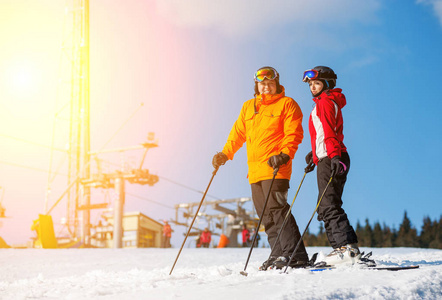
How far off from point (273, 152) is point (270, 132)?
0.62ft

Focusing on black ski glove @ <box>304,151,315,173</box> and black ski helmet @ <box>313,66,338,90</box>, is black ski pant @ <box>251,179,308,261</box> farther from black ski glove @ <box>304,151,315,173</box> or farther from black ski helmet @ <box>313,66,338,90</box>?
black ski helmet @ <box>313,66,338,90</box>

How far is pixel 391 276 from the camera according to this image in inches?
109

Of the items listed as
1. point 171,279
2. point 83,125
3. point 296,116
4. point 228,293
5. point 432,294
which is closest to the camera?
point 228,293

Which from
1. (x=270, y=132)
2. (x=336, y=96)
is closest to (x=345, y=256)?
(x=270, y=132)

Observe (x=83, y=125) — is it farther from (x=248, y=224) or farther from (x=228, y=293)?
(x=228, y=293)

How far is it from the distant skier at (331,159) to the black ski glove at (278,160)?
1.01ft

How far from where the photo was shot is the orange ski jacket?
378cm

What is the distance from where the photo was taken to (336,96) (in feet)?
12.1

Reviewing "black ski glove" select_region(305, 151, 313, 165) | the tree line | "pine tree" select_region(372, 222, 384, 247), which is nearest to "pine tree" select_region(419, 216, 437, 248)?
the tree line

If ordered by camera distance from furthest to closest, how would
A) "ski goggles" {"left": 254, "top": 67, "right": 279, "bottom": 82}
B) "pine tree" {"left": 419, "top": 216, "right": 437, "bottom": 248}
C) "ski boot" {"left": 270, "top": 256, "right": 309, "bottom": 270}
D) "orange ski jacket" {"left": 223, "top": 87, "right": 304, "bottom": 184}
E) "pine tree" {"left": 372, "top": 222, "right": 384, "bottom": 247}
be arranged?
"pine tree" {"left": 372, "top": 222, "right": 384, "bottom": 247}
"pine tree" {"left": 419, "top": 216, "right": 437, "bottom": 248}
"ski goggles" {"left": 254, "top": 67, "right": 279, "bottom": 82}
"orange ski jacket" {"left": 223, "top": 87, "right": 304, "bottom": 184}
"ski boot" {"left": 270, "top": 256, "right": 309, "bottom": 270}

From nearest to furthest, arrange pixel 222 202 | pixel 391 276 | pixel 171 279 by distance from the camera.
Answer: pixel 391 276
pixel 171 279
pixel 222 202

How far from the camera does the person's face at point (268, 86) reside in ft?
13.2

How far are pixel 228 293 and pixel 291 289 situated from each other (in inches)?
13.4

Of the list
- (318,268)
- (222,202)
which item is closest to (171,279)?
(318,268)
